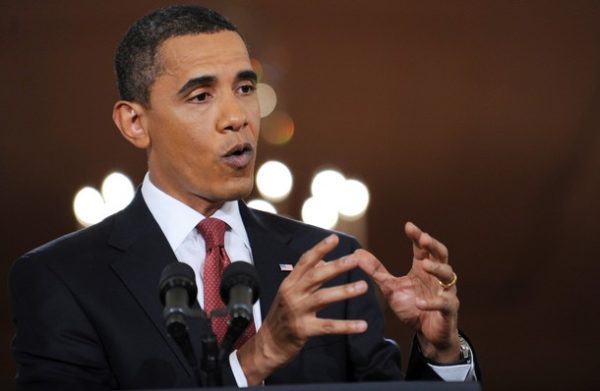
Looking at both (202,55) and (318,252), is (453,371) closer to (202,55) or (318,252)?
(318,252)

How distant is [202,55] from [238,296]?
642 millimetres

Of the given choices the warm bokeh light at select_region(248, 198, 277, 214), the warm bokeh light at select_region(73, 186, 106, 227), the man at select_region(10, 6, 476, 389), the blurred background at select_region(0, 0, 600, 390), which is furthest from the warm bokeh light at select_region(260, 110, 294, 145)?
the man at select_region(10, 6, 476, 389)

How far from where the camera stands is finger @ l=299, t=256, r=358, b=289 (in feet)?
5.28

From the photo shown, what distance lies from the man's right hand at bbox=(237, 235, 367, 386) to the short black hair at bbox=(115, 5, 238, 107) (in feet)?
1.76

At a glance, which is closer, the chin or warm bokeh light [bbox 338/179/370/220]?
the chin

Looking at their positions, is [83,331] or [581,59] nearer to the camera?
[83,331]

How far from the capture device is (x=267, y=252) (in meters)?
2.02

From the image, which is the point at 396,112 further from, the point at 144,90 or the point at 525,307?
the point at 144,90

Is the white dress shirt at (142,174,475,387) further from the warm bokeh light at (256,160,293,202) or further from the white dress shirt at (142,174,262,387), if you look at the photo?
the warm bokeh light at (256,160,293,202)

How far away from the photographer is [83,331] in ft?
6.02

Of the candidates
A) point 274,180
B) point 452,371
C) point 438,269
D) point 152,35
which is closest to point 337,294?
point 438,269

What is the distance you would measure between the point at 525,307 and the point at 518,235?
0.38 meters

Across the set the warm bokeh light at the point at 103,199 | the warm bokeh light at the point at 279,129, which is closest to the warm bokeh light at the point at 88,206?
the warm bokeh light at the point at 103,199

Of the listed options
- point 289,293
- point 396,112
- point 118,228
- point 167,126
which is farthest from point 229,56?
point 396,112
